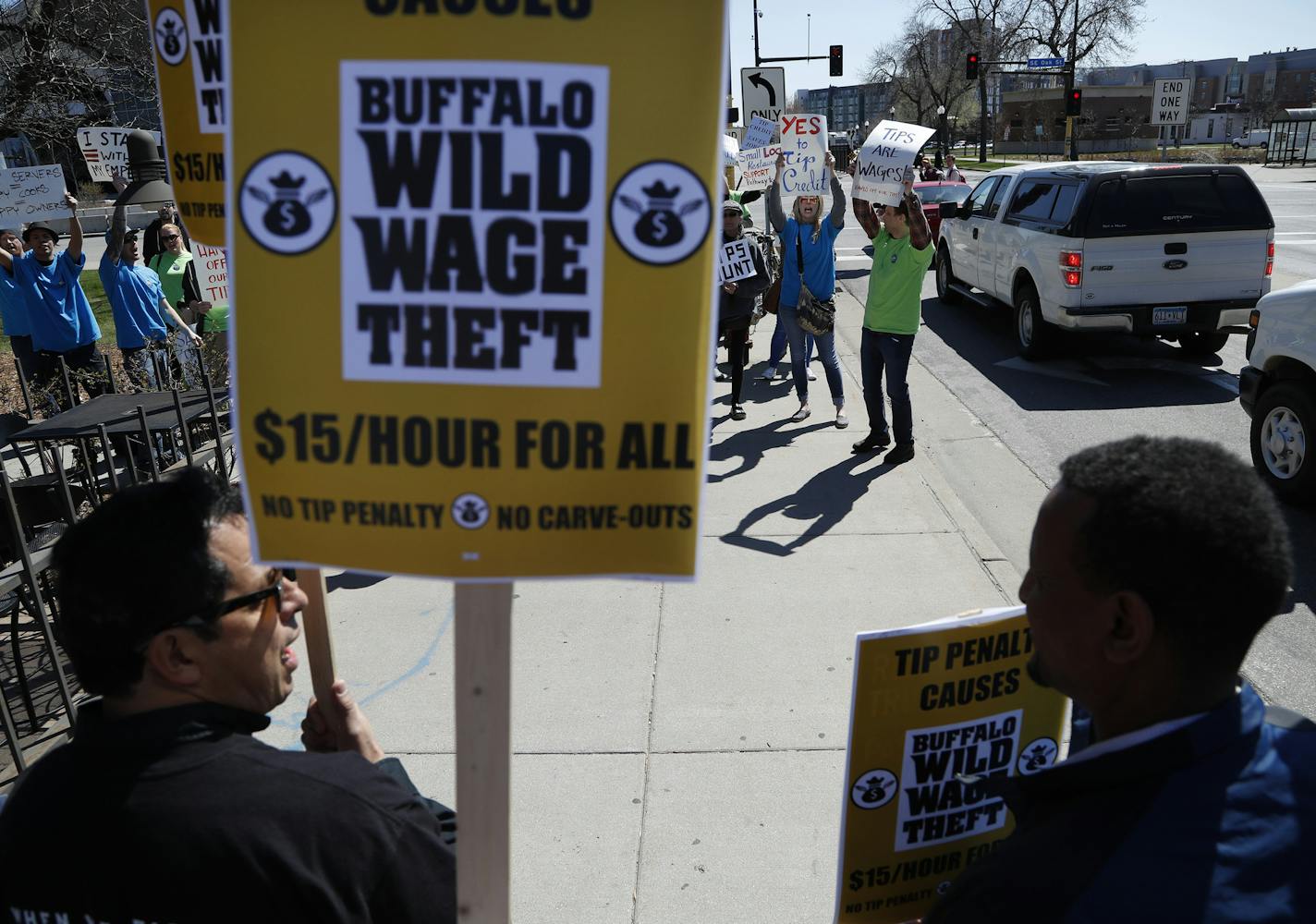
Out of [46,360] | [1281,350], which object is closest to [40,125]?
[46,360]

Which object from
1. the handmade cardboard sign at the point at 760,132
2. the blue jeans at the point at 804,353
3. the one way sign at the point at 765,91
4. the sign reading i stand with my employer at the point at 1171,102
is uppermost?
the sign reading i stand with my employer at the point at 1171,102

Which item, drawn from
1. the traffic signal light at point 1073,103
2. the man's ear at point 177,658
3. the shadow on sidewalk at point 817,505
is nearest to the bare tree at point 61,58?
the shadow on sidewalk at point 817,505

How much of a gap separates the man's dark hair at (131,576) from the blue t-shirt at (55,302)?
7655mm

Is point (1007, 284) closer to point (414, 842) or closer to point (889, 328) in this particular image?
point (889, 328)

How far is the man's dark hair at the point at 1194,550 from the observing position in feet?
4.47

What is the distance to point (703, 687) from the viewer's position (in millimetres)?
4465

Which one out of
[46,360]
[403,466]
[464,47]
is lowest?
[46,360]

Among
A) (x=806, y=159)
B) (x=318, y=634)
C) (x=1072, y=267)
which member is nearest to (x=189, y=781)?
(x=318, y=634)

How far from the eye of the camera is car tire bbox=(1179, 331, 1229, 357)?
11.1m

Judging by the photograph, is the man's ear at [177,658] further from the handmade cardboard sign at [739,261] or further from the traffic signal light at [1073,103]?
the traffic signal light at [1073,103]

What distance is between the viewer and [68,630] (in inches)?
64.5

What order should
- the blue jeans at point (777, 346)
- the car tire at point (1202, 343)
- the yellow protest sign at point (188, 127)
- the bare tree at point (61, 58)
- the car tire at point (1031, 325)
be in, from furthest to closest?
the bare tree at point (61, 58) → the car tire at point (1202, 343) → the car tire at point (1031, 325) → the blue jeans at point (777, 346) → the yellow protest sign at point (188, 127)

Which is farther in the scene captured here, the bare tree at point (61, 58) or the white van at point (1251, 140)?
the white van at point (1251, 140)

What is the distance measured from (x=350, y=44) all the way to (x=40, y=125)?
17279 mm
